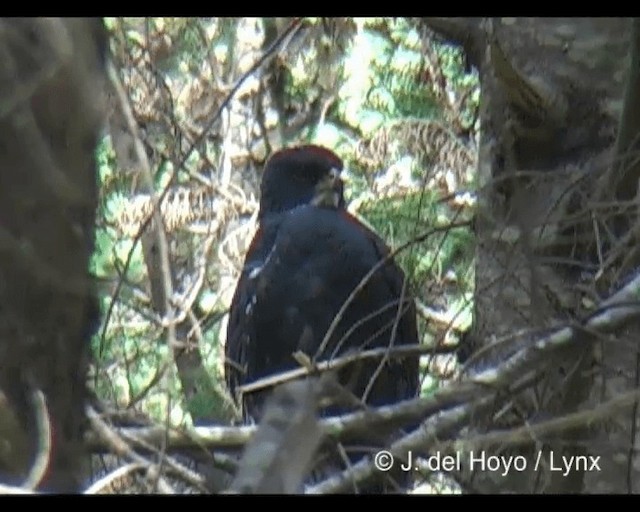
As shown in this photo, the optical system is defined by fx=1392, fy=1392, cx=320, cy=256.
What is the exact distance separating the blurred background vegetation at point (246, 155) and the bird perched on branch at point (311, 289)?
0.02 metres

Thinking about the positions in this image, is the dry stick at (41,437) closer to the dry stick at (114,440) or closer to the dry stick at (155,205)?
the dry stick at (114,440)

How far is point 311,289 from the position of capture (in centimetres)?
178

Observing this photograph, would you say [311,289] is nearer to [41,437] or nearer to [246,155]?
[246,155]

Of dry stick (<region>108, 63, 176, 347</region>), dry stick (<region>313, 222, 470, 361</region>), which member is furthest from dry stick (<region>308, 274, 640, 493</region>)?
dry stick (<region>108, 63, 176, 347</region>)

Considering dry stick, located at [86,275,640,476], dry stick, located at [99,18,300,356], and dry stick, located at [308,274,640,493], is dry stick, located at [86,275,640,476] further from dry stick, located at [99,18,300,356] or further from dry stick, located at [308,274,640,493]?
dry stick, located at [99,18,300,356]

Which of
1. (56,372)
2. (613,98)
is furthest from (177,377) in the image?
(613,98)

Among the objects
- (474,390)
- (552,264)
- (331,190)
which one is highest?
(331,190)

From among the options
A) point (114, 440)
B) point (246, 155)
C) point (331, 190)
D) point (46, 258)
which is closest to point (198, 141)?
point (246, 155)

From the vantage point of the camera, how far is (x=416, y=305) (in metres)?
1.69

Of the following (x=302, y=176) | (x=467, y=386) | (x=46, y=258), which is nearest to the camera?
(x=46, y=258)

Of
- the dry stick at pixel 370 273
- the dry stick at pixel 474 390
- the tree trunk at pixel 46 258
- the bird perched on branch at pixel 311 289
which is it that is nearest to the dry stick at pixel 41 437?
the tree trunk at pixel 46 258

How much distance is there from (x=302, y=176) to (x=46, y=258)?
370mm

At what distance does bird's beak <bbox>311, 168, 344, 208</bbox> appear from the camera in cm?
175
